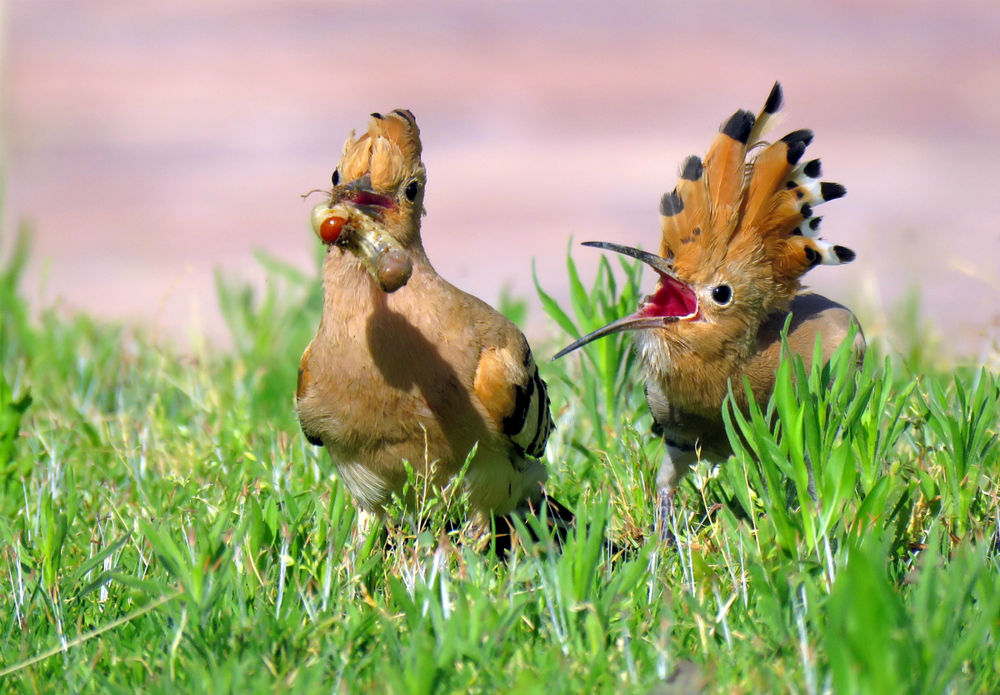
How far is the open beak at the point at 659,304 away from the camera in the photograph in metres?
3.50

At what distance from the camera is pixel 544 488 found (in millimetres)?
3863

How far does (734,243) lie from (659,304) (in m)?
0.32

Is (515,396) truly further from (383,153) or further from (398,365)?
(383,153)

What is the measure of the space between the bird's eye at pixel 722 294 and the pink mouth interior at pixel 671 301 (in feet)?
0.22

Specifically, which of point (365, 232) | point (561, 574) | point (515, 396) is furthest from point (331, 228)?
point (561, 574)

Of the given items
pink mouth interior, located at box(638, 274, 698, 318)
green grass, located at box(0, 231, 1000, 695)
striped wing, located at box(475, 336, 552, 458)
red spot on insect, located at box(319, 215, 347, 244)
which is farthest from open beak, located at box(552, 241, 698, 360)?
red spot on insect, located at box(319, 215, 347, 244)

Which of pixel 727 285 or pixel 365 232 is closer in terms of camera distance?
pixel 365 232

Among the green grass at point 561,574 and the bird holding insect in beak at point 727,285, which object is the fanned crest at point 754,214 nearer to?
the bird holding insect in beak at point 727,285

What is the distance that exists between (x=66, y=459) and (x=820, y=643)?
9.00 ft

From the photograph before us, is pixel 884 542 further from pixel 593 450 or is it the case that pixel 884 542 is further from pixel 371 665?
pixel 593 450

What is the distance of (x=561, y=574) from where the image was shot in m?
2.34

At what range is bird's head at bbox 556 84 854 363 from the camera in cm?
359

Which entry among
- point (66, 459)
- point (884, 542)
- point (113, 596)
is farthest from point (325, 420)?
point (884, 542)

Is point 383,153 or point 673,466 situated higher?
point 383,153
